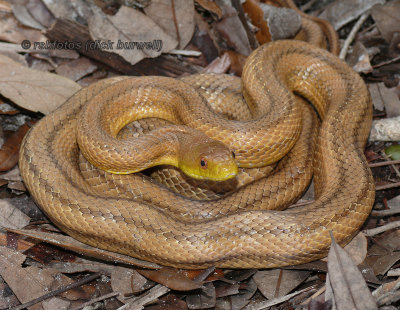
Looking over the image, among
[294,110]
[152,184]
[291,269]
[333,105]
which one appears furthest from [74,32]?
[291,269]

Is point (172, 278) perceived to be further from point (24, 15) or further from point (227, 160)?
point (24, 15)

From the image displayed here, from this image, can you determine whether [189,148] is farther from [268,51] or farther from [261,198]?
[268,51]

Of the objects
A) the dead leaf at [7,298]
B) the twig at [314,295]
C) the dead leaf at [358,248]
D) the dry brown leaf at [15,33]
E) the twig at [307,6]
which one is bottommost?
the dead leaf at [7,298]

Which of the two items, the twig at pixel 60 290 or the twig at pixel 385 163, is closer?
the twig at pixel 60 290

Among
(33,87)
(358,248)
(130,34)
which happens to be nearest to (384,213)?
(358,248)

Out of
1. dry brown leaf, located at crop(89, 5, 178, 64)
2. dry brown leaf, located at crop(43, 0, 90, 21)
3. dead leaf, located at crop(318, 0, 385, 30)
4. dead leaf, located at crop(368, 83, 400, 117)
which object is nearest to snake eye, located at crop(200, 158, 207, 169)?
dry brown leaf, located at crop(89, 5, 178, 64)

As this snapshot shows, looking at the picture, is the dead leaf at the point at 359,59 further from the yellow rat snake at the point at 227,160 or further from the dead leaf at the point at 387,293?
the dead leaf at the point at 387,293

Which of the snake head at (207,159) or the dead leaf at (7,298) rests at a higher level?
the snake head at (207,159)

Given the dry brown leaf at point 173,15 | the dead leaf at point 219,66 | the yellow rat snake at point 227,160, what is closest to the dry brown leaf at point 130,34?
the dry brown leaf at point 173,15

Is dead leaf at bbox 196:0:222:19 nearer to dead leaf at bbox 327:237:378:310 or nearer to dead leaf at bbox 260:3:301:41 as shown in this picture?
dead leaf at bbox 260:3:301:41
